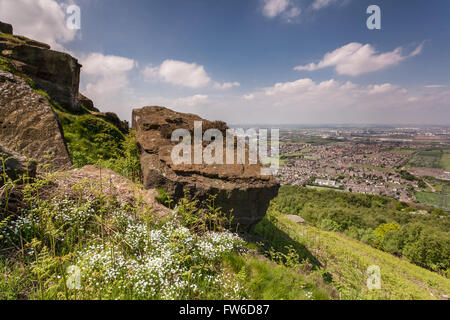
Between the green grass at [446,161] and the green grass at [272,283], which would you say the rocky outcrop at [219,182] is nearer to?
the green grass at [272,283]

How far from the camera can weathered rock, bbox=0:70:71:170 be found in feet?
17.5

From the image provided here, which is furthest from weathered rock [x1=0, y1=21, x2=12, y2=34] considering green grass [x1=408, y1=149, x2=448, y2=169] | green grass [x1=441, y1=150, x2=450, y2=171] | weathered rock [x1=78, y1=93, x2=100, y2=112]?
green grass [x1=441, y1=150, x2=450, y2=171]

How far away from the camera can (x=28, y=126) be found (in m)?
5.60

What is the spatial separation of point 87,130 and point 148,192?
7858 mm

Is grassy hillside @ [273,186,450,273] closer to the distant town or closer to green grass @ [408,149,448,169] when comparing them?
the distant town

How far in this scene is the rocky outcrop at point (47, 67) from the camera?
11.7 meters

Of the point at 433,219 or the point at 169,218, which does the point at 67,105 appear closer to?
the point at 169,218

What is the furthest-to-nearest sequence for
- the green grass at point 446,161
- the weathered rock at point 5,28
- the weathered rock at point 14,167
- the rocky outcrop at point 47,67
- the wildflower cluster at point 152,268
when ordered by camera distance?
the green grass at point 446,161 < the weathered rock at point 5,28 < the rocky outcrop at point 47,67 < the weathered rock at point 14,167 < the wildflower cluster at point 152,268

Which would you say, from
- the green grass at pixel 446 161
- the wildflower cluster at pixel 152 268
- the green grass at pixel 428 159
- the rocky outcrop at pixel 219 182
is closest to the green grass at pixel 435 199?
the green grass at pixel 428 159

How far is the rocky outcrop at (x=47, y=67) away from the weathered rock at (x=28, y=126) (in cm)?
791

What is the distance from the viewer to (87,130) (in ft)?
33.9

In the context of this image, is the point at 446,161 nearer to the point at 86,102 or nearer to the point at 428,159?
the point at 428,159

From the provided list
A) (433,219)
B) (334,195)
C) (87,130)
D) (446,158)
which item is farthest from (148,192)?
(446,158)

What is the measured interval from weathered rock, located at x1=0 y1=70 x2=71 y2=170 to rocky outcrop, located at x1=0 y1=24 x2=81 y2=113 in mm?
7912
